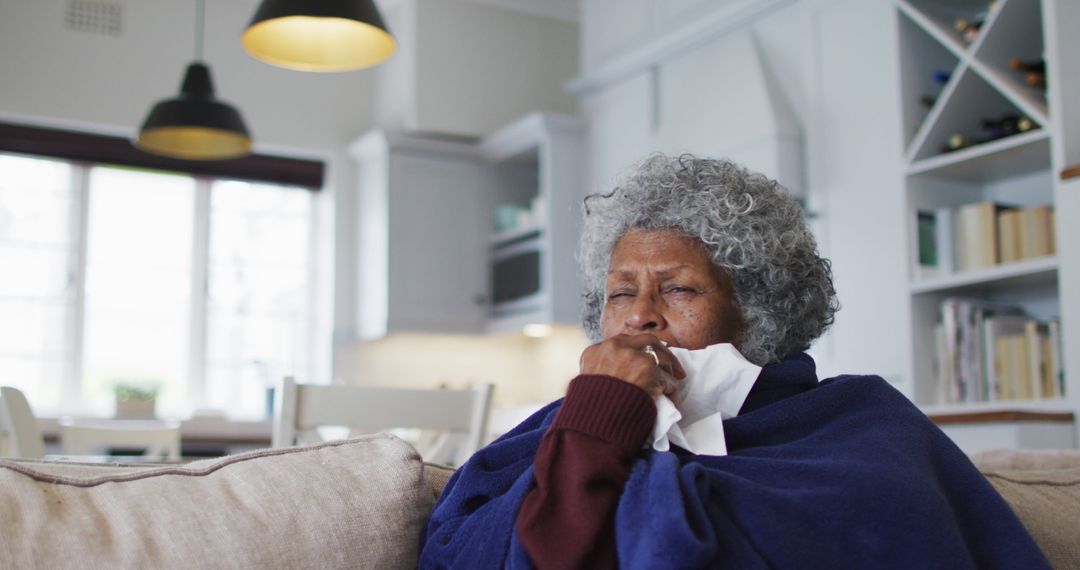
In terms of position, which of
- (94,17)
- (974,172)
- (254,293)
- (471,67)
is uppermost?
(94,17)

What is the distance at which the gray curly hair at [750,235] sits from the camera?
1426 mm

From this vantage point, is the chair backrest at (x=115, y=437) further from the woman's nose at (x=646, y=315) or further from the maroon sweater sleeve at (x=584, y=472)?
the maroon sweater sleeve at (x=584, y=472)

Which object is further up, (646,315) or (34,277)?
(34,277)

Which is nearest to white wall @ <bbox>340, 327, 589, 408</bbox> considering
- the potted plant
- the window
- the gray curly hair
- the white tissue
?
the window

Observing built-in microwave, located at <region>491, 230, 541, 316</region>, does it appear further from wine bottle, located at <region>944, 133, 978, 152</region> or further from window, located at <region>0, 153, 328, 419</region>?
wine bottle, located at <region>944, 133, 978, 152</region>

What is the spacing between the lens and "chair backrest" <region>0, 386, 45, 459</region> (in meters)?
2.78

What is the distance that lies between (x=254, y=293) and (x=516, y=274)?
1.39 metres

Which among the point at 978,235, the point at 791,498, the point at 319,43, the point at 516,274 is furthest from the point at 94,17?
the point at 791,498

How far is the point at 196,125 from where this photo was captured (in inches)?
168

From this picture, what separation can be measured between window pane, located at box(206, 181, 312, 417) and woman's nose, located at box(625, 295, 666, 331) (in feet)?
16.1

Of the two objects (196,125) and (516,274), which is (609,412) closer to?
(196,125)

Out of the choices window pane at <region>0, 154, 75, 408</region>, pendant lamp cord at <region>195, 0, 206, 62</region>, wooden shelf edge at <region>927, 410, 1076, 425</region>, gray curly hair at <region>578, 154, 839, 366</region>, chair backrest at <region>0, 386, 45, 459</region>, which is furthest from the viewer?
pendant lamp cord at <region>195, 0, 206, 62</region>

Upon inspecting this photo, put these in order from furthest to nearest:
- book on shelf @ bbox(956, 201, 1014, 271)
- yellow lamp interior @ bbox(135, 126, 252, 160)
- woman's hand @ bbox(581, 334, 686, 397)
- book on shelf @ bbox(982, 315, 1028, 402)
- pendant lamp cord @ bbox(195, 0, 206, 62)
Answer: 1. pendant lamp cord @ bbox(195, 0, 206, 62)
2. yellow lamp interior @ bbox(135, 126, 252, 160)
3. book on shelf @ bbox(956, 201, 1014, 271)
4. book on shelf @ bbox(982, 315, 1028, 402)
5. woman's hand @ bbox(581, 334, 686, 397)

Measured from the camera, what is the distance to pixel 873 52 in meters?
4.36
